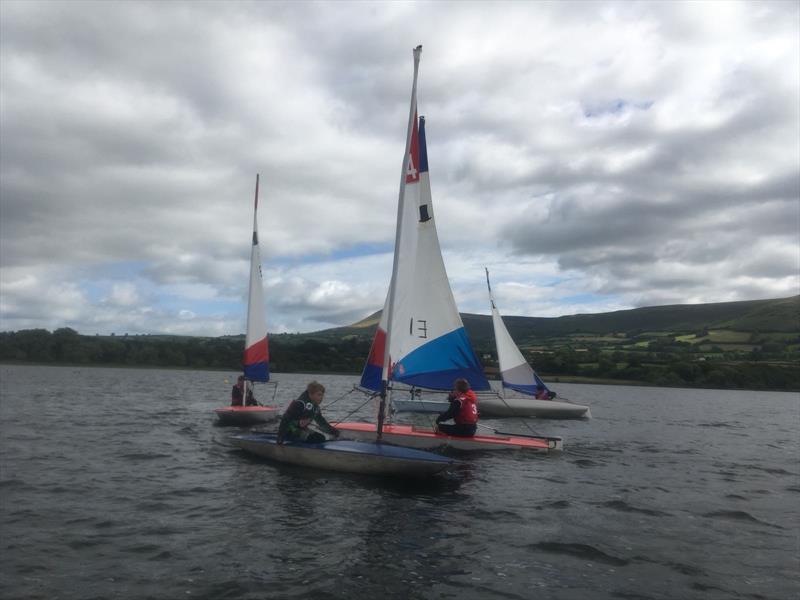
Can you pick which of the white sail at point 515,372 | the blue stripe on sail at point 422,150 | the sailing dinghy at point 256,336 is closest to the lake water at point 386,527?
the sailing dinghy at point 256,336

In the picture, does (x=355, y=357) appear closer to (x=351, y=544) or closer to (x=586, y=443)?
(x=586, y=443)

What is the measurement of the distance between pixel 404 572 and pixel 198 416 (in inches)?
900

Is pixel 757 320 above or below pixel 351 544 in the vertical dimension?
above

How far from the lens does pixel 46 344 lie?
112688 mm

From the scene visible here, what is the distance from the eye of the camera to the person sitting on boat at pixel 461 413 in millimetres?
16812

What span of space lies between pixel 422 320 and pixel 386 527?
24.3ft

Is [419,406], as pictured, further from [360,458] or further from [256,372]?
[360,458]

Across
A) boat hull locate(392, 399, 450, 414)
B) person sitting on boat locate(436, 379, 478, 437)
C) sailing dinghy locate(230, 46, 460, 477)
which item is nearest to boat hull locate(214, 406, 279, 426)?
boat hull locate(392, 399, 450, 414)

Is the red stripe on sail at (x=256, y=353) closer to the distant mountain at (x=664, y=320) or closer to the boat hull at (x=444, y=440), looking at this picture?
the boat hull at (x=444, y=440)

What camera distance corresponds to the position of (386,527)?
1000 cm

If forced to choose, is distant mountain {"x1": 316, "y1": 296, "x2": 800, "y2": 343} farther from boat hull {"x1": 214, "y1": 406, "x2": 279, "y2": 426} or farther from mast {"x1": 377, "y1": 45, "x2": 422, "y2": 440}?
mast {"x1": 377, "y1": 45, "x2": 422, "y2": 440}

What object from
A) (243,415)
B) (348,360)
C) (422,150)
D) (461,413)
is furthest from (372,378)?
(348,360)

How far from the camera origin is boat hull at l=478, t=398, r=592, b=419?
32.3 m

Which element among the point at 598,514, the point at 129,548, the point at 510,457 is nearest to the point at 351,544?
the point at 129,548
